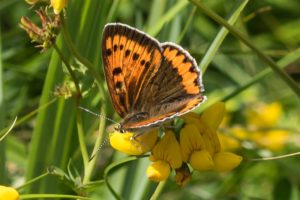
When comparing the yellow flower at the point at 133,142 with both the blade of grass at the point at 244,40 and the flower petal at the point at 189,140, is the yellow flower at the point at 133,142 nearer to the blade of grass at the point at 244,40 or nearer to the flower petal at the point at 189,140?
the flower petal at the point at 189,140

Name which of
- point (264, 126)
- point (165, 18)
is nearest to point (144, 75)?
point (165, 18)

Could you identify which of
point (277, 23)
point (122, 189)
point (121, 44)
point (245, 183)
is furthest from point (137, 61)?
point (277, 23)

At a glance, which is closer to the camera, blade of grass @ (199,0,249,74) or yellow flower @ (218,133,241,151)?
blade of grass @ (199,0,249,74)

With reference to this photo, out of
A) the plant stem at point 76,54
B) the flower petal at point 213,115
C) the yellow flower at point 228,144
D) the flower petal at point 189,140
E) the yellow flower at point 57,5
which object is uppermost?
the yellow flower at point 57,5

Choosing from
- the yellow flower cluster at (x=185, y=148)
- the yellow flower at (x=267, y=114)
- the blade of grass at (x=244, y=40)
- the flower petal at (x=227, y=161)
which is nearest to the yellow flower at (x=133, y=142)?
the yellow flower cluster at (x=185, y=148)

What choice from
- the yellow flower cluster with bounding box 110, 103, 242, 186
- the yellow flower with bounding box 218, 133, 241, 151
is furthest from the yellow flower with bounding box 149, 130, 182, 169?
the yellow flower with bounding box 218, 133, 241, 151

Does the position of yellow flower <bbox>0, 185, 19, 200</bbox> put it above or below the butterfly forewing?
below

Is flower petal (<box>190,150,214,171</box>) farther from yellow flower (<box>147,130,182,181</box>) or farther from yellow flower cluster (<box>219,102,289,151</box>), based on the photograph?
yellow flower cluster (<box>219,102,289,151</box>)
